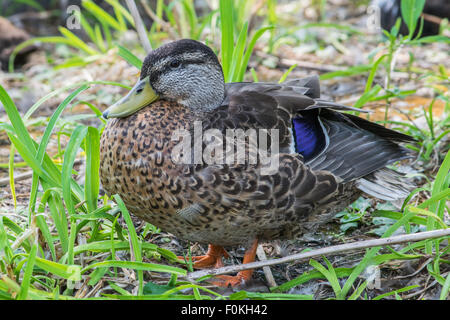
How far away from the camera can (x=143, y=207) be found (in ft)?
8.63

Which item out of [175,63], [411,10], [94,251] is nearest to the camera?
[94,251]

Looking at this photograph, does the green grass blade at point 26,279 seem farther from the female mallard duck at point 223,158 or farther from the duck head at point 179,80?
the duck head at point 179,80

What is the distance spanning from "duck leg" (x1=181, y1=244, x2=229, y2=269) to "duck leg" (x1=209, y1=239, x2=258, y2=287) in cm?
18

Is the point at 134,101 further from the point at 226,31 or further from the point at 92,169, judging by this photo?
the point at 226,31

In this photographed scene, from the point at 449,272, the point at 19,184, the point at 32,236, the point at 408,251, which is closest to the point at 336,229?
the point at 408,251

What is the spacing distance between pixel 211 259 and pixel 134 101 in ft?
2.79

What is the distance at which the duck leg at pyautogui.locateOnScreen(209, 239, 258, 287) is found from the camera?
2684 mm

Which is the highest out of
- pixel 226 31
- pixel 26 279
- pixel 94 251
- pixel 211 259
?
pixel 226 31

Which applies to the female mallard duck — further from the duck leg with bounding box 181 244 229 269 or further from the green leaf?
the green leaf

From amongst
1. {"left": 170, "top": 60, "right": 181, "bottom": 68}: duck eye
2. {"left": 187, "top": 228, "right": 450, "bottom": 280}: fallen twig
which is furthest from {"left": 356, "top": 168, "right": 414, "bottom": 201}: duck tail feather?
{"left": 170, "top": 60, "right": 181, "bottom": 68}: duck eye

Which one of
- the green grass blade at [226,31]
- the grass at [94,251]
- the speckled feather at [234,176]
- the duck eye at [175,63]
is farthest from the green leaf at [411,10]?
the duck eye at [175,63]

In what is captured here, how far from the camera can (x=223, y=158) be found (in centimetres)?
257

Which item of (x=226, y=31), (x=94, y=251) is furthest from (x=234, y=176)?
(x=226, y=31)
